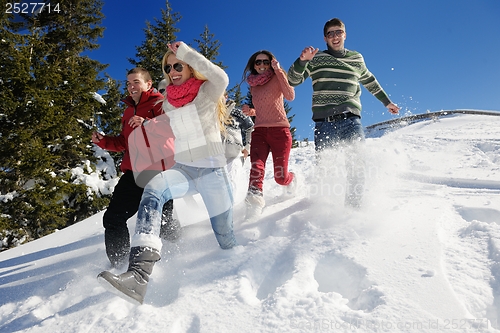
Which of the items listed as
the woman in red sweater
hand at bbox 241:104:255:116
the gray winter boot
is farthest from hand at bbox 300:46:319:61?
the gray winter boot

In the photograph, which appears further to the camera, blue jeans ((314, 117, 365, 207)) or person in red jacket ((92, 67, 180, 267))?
blue jeans ((314, 117, 365, 207))

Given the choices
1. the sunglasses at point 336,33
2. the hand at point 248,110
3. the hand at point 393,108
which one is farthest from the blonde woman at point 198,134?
the hand at point 393,108

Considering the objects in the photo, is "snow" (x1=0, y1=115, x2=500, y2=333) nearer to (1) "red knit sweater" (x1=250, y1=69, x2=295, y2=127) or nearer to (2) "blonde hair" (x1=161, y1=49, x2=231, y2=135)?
(1) "red knit sweater" (x1=250, y1=69, x2=295, y2=127)

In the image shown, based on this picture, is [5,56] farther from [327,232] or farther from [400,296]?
[400,296]

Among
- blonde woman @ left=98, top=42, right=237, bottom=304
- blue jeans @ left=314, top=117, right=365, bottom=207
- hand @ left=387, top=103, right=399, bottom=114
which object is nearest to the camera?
blonde woman @ left=98, top=42, right=237, bottom=304

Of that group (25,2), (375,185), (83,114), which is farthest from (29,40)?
(375,185)

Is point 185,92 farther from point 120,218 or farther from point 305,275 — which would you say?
point 305,275

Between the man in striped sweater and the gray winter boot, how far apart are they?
2163mm

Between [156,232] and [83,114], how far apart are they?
983cm

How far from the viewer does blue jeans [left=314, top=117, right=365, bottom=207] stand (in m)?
2.97

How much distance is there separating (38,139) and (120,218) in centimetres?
810

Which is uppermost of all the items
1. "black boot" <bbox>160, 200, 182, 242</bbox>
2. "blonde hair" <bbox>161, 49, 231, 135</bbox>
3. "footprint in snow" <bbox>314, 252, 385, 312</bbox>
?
"blonde hair" <bbox>161, 49, 231, 135</bbox>

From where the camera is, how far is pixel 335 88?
3.28 metres

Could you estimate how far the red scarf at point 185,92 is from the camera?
234cm
